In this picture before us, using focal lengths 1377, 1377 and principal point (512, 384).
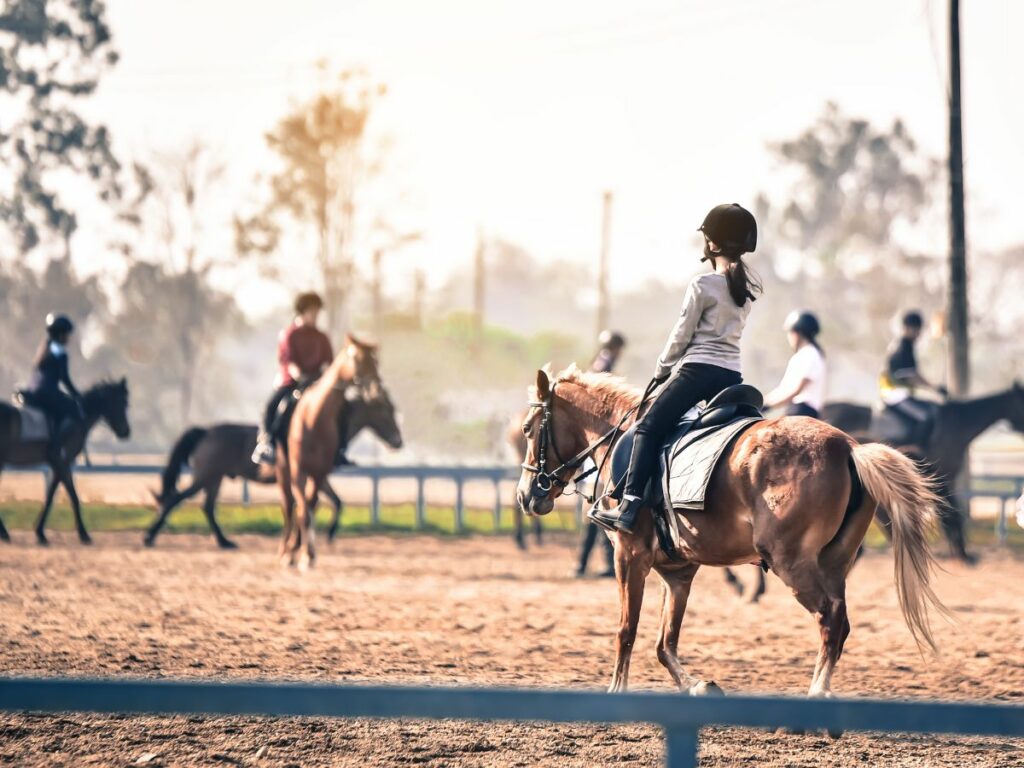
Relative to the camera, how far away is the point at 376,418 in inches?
730

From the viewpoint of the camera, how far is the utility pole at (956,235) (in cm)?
2452

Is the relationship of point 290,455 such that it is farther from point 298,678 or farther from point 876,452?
point 876,452

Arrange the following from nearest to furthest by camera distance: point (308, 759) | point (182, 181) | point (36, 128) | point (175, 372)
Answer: point (308, 759)
point (36, 128)
point (182, 181)
point (175, 372)

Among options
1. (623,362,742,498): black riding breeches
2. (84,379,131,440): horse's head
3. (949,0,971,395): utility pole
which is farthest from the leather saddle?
(949,0,971,395): utility pole

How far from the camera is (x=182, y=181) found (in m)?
59.8

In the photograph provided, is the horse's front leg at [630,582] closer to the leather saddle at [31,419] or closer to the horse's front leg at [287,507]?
the horse's front leg at [287,507]

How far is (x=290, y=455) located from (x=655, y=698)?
45.8ft

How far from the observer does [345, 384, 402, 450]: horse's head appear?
1827cm

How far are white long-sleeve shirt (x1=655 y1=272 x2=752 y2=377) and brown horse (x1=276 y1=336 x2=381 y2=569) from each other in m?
9.10

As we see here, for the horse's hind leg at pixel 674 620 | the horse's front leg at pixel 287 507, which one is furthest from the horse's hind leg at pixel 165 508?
the horse's hind leg at pixel 674 620

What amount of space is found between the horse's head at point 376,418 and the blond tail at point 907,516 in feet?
37.3

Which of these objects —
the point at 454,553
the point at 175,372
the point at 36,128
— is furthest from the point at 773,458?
the point at 175,372

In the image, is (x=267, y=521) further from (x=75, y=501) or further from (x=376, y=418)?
(x=376, y=418)

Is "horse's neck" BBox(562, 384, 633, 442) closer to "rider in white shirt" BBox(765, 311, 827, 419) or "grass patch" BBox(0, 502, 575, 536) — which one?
"rider in white shirt" BBox(765, 311, 827, 419)
